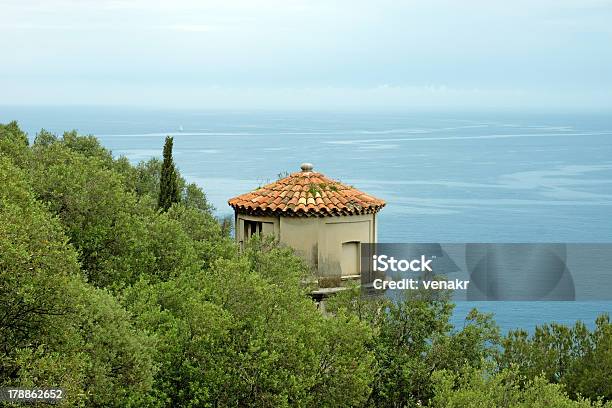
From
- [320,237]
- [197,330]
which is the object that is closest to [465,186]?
[320,237]

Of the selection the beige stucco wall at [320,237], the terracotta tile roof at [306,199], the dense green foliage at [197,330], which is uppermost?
the terracotta tile roof at [306,199]

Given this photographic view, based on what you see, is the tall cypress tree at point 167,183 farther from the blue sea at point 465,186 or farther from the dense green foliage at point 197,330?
the blue sea at point 465,186

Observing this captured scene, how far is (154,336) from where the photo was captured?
17.0m

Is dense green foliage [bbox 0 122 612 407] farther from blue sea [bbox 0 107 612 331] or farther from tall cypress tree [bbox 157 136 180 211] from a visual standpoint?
blue sea [bbox 0 107 612 331]

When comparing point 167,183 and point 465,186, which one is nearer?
point 167,183

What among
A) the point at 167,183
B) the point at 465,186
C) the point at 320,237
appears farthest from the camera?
the point at 465,186

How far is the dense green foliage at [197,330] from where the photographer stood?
1531 cm

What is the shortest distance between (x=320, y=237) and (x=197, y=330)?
8679mm

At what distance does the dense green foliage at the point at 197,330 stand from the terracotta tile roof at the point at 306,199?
1447 mm

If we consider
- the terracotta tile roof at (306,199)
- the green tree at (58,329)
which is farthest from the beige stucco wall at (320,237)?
the green tree at (58,329)

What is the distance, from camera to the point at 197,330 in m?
18.0

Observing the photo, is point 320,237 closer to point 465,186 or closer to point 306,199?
point 306,199

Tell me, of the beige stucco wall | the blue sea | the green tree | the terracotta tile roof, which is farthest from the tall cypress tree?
the blue sea

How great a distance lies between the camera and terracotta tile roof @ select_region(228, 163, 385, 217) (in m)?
26.1
